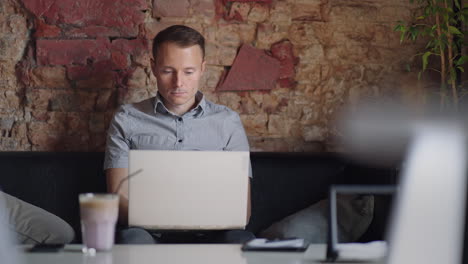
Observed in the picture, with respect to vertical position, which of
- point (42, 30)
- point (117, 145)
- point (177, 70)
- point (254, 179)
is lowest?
point (254, 179)

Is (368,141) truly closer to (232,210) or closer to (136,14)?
(136,14)

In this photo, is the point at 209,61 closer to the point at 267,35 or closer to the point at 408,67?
the point at 267,35

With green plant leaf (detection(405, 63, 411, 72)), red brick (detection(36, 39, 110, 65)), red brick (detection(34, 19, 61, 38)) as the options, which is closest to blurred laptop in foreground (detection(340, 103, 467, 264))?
green plant leaf (detection(405, 63, 411, 72))

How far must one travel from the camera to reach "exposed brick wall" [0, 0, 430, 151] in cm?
309

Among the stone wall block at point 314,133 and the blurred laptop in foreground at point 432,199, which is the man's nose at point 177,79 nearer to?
the stone wall block at point 314,133

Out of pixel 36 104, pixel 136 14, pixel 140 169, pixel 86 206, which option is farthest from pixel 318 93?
pixel 86 206

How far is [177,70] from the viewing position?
2.64m

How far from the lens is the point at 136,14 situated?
311 cm

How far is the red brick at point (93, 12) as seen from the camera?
308 cm

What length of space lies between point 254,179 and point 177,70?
2.23ft

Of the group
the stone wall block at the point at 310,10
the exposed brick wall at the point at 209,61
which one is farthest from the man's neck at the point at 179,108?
the stone wall block at the point at 310,10

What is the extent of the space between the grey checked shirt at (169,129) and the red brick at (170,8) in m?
0.52

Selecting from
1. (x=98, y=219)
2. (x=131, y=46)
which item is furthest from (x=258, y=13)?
(x=98, y=219)

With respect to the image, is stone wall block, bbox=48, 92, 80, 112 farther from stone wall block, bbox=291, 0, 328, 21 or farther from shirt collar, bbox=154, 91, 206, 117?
stone wall block, bbox=291, 0, 328, 21
